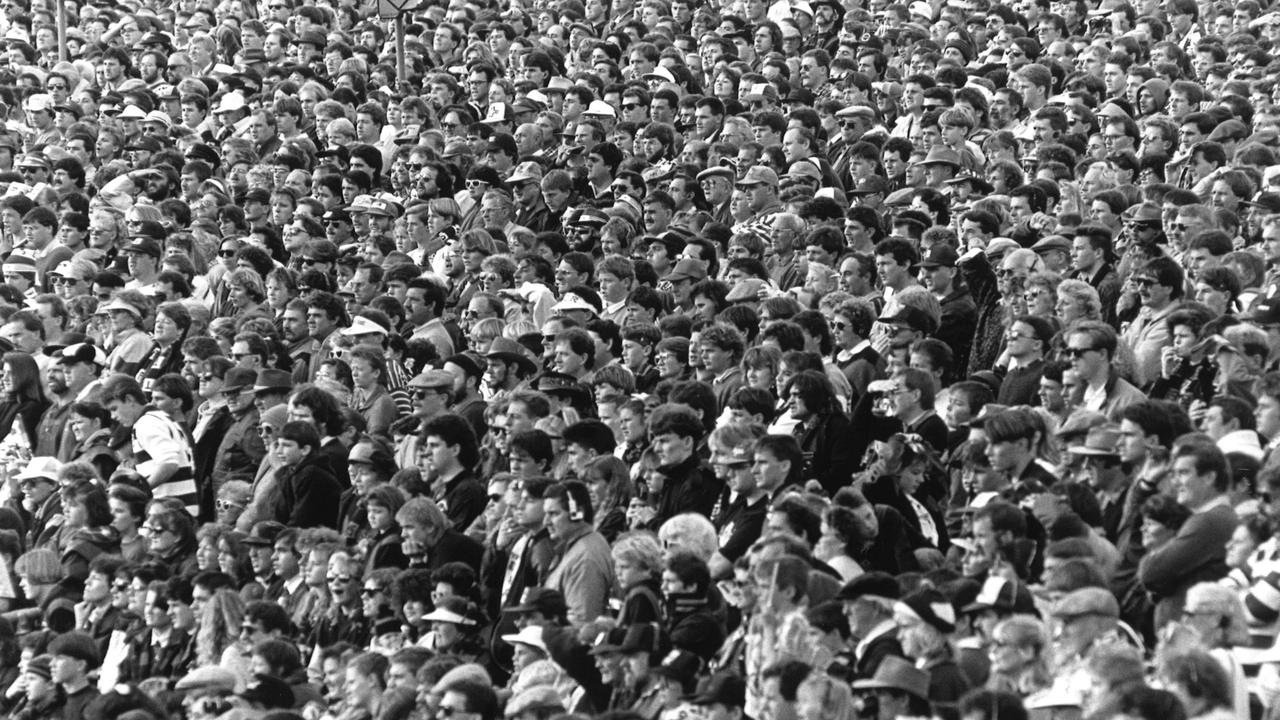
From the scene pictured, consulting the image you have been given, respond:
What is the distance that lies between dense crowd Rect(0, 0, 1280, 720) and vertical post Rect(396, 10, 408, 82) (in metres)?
0.13

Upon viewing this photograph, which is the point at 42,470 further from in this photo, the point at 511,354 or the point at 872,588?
the point at 872,588

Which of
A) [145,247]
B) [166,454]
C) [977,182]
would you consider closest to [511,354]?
[166,454]

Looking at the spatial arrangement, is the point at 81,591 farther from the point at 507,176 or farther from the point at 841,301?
the point at 507,176

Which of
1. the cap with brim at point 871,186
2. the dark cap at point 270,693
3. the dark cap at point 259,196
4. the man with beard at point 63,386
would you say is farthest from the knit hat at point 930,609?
the dark cap at point 259,196

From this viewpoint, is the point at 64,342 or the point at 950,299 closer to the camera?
the point at 950,299

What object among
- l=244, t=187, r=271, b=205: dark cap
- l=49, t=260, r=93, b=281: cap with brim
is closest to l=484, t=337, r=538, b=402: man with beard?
l=49, t=260, r=93, b=281: cap with brim

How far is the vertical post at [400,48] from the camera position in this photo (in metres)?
22.0

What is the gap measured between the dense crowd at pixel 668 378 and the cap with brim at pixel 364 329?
1.2 inches

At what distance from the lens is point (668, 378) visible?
1432cm

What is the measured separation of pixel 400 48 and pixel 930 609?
1293 centimetres

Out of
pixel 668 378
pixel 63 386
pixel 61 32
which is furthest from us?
pixel 61 32

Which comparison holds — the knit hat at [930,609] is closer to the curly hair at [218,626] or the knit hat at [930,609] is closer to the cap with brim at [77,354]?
the curly hair at [218,626]

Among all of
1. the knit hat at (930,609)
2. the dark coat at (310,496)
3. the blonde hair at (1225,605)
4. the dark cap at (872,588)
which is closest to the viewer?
the blonde hair at (1225,605)

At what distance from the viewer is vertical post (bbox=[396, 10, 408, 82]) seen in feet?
72.3
